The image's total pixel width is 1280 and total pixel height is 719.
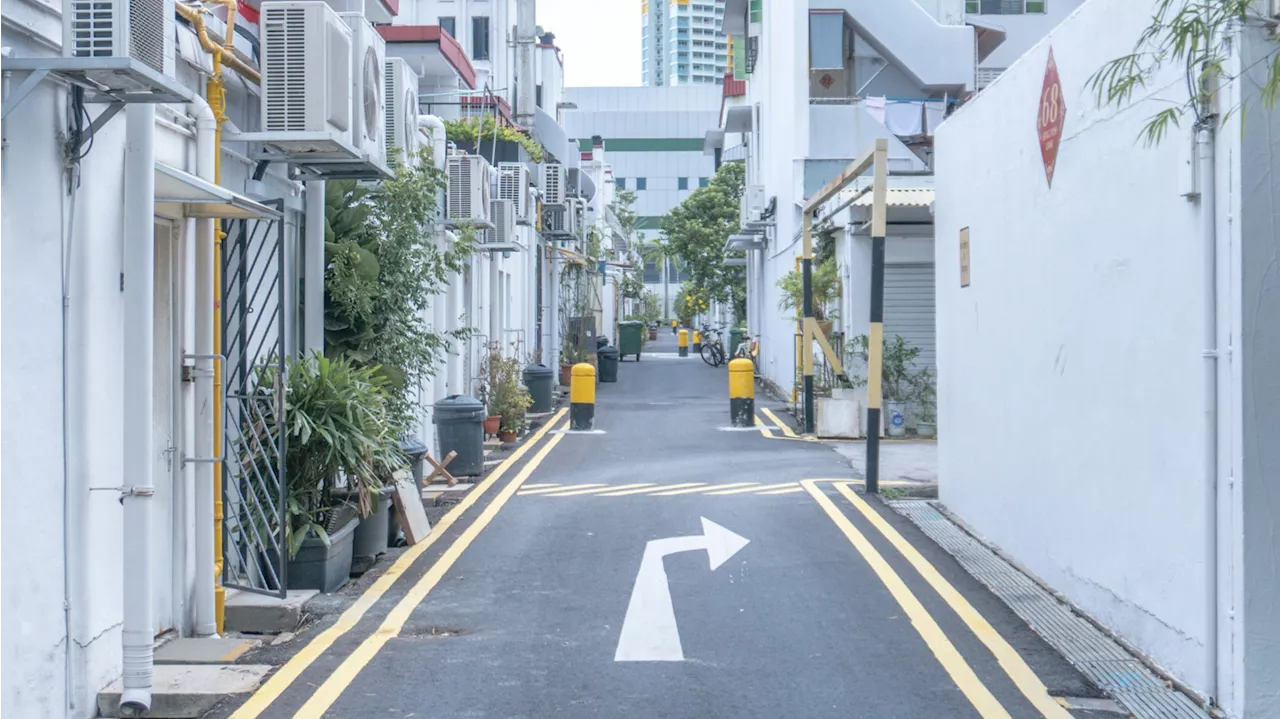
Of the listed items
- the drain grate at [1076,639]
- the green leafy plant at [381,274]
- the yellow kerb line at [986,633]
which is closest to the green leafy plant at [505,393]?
the green leafy plant at [381,274]

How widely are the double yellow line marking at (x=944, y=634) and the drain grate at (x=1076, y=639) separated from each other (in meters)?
0.29

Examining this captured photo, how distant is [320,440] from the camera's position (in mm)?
8828

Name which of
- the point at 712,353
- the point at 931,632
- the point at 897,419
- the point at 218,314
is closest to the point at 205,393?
the point at 218,314

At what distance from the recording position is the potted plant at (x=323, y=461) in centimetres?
873

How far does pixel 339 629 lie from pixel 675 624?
6.77ft

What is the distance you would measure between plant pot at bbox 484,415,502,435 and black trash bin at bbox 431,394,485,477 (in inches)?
158

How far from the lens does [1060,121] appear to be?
8.66 metres

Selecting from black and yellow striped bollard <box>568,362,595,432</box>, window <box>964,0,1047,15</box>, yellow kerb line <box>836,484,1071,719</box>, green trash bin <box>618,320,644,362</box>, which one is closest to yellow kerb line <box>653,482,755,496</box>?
yellow kerb line <box>836,484,1071,719</box>

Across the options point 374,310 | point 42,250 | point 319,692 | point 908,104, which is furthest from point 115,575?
point 908,104

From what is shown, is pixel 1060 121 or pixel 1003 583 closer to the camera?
pixel 1060 121

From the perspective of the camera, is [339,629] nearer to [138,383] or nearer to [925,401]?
[138,383]

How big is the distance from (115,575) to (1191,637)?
17.4 feet

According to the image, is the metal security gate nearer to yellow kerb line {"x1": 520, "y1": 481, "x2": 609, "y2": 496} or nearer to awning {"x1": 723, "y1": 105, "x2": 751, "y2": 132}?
yellow kerb line {"x1": 520, "y1": 481, "x2": 609, "y2": 496}

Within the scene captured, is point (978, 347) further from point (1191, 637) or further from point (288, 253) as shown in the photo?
point (288, 253)
